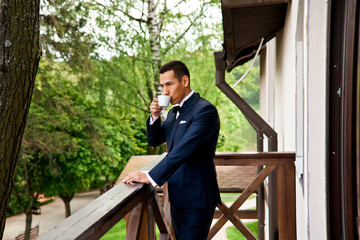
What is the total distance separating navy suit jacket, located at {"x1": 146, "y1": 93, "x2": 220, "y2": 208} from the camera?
2.05 meters

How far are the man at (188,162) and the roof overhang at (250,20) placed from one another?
55.0 inches

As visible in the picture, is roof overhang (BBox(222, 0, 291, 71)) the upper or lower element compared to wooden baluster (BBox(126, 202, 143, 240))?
upper

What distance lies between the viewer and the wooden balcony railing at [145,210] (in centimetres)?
135

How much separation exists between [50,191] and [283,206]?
15365 millimetres

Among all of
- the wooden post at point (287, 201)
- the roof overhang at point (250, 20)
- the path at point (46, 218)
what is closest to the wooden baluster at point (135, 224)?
the wooden post at point (287, 201)

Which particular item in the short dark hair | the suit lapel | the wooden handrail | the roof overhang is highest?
the roof overhang

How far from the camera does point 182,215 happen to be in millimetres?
2223

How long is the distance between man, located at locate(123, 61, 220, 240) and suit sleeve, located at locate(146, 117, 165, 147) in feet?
0.74

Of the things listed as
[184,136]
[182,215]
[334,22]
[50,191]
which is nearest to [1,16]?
[184,136]

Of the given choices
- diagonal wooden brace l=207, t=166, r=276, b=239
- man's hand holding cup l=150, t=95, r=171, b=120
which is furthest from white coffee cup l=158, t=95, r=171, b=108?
diagonal wooden brace l=207, t=166, r=276, b=239

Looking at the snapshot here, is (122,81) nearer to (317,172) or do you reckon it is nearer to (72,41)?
(72,41)

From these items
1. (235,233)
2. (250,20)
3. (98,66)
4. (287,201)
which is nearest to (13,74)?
(287,201)

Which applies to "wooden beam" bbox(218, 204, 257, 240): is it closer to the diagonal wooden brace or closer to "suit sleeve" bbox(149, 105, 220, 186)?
the diagonal wooden brace

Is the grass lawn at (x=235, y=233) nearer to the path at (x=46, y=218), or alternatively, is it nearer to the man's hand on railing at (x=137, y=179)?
the man's hand on railing at (x=137, y=179)
